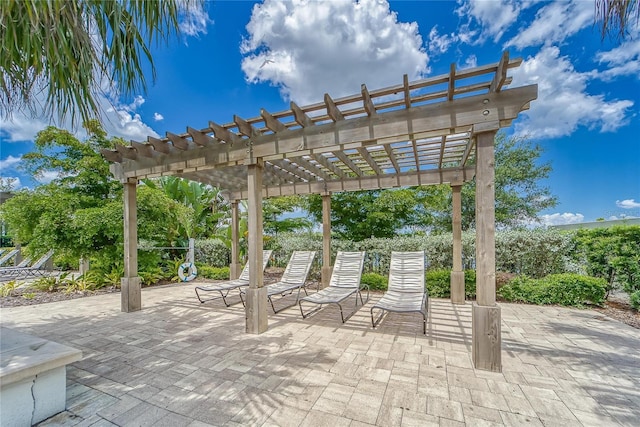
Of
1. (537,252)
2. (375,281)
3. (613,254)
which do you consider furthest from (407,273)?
(613,254)

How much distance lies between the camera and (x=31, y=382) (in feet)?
7.84

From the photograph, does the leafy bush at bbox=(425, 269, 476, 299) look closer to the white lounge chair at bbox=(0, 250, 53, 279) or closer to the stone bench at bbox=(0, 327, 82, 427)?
the stone bench at bbox=(0, 327, 82, 427)

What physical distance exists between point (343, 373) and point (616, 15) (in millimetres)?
3957

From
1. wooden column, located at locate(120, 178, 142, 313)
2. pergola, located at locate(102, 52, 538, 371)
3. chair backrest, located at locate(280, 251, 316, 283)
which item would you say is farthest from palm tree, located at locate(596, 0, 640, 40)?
wooden column, located at locate(120, 178, 142, 313)

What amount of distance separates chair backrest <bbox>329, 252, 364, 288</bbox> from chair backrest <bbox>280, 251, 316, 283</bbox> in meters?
0.75

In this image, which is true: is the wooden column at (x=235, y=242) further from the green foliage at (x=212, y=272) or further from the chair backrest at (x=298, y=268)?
the chair backrest at (x=298, y=268)

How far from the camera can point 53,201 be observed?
796 centimetres

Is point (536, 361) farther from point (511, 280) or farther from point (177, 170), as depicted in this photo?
point (177, 170)

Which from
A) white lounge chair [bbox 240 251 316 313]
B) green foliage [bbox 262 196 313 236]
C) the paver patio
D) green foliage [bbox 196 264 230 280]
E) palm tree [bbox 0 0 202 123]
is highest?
palm tree [bbox 0 0 202 123]

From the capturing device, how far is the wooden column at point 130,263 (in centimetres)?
606

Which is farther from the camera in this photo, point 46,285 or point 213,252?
point 213,252

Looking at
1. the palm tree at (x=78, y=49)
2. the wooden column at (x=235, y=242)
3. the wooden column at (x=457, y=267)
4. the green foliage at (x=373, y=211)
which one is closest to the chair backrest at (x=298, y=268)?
the wooden column at (x=235, y=242)

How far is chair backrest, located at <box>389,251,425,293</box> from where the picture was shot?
5.84 m

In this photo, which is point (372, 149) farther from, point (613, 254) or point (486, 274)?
point (613, 254)
